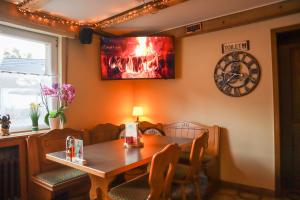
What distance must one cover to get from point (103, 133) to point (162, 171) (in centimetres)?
196

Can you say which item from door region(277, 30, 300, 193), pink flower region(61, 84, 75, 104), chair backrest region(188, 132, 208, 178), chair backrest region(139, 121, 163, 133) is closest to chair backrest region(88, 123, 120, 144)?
chair backrest region(139, 121, 163, 133)

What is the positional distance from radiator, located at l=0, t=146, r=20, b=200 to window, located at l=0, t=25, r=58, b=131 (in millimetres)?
358

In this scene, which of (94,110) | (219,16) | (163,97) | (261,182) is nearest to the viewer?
(261,182)

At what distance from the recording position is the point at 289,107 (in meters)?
3.06

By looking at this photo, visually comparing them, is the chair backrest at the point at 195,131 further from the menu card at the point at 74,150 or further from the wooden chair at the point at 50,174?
the menu card at the point at 74,150

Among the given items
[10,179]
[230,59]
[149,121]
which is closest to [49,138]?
[10,179]

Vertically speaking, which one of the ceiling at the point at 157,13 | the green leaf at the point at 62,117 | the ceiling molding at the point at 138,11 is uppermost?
the ceiling at the point at 157,13

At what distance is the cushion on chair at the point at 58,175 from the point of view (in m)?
2.37

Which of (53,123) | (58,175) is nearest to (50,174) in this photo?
(58,175)

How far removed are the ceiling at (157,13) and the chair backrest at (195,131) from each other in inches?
61.0

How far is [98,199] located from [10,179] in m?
1.24

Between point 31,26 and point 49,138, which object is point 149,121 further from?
point 31,26

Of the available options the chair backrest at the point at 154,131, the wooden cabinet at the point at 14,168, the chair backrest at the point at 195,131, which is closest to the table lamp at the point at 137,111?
the chair backrest at the point at 154,131

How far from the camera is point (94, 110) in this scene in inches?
143
